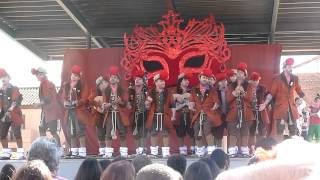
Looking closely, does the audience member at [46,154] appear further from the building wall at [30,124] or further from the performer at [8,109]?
the building wall at [30,124]

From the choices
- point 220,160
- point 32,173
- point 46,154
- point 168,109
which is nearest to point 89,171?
point 46,154

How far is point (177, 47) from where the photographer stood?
10156 mm

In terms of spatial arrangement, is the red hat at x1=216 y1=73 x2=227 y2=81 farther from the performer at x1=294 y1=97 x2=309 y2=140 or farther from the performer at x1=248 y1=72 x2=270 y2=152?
the performer at x1=294 y1=97 x2=309 y2=140

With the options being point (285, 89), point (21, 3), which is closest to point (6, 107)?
point (21, 3)

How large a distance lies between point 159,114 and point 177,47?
1.66 metres

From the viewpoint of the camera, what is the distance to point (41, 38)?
11586mm

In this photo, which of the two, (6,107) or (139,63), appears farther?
(139,63)

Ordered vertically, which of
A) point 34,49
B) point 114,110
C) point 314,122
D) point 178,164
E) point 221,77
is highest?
point 34,49

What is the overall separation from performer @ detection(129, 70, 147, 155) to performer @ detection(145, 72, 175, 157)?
93 millimetres

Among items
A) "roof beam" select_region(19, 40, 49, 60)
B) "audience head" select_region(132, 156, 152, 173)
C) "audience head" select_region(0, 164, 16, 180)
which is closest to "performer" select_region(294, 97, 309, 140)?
"roof beam" select_region(19, 40, 49, 60)

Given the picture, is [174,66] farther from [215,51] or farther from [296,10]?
[296,10]

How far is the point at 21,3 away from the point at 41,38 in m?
1.66

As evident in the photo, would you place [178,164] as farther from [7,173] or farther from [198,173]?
[7,173]

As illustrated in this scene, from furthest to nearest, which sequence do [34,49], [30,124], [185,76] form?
[30,124]
[34,49]
[185,76]
